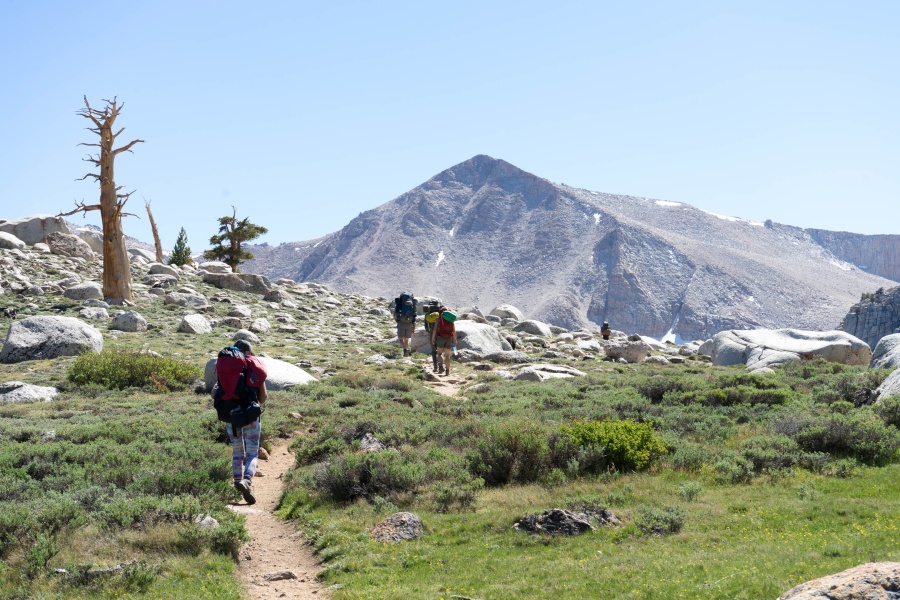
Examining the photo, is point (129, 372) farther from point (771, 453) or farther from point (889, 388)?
point (889, 388)

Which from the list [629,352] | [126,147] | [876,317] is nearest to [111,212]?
[126,147]

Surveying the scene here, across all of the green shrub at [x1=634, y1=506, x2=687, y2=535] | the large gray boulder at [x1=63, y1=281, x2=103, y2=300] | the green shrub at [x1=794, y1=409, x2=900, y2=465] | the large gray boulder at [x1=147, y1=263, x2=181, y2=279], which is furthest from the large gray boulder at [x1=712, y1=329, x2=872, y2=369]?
the large gray boulder at [x1=147, y1=263, x2=181, y2=279]

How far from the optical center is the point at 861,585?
4.29m

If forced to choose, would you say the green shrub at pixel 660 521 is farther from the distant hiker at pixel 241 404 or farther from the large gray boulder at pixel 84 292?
the large gray boulder at pixel 84 292

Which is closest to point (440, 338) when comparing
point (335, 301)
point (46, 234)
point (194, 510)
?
point (194, 510)

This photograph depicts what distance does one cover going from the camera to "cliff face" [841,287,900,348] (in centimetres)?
5116

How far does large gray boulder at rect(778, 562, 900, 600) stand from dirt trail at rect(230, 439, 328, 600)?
15.5 ft

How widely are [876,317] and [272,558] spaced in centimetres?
5783

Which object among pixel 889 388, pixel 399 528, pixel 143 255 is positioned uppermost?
pixel 143 255

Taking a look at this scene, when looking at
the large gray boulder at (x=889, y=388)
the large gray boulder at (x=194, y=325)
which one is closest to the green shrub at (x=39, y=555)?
the large gray boulder at (x=889, y=388)

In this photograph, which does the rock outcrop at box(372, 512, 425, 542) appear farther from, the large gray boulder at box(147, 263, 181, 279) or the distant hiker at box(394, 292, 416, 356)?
the large gray boulder at box(147, 263, 181, 279)

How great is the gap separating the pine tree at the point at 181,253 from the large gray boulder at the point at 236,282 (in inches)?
391

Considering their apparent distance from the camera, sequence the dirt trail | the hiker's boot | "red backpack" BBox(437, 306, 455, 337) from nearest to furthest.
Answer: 1. the dirt trail
2. the hiker's boot
3. "red backpack" BBox(437, 306, 455, 337)

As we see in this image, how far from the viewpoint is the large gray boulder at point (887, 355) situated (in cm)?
1850
